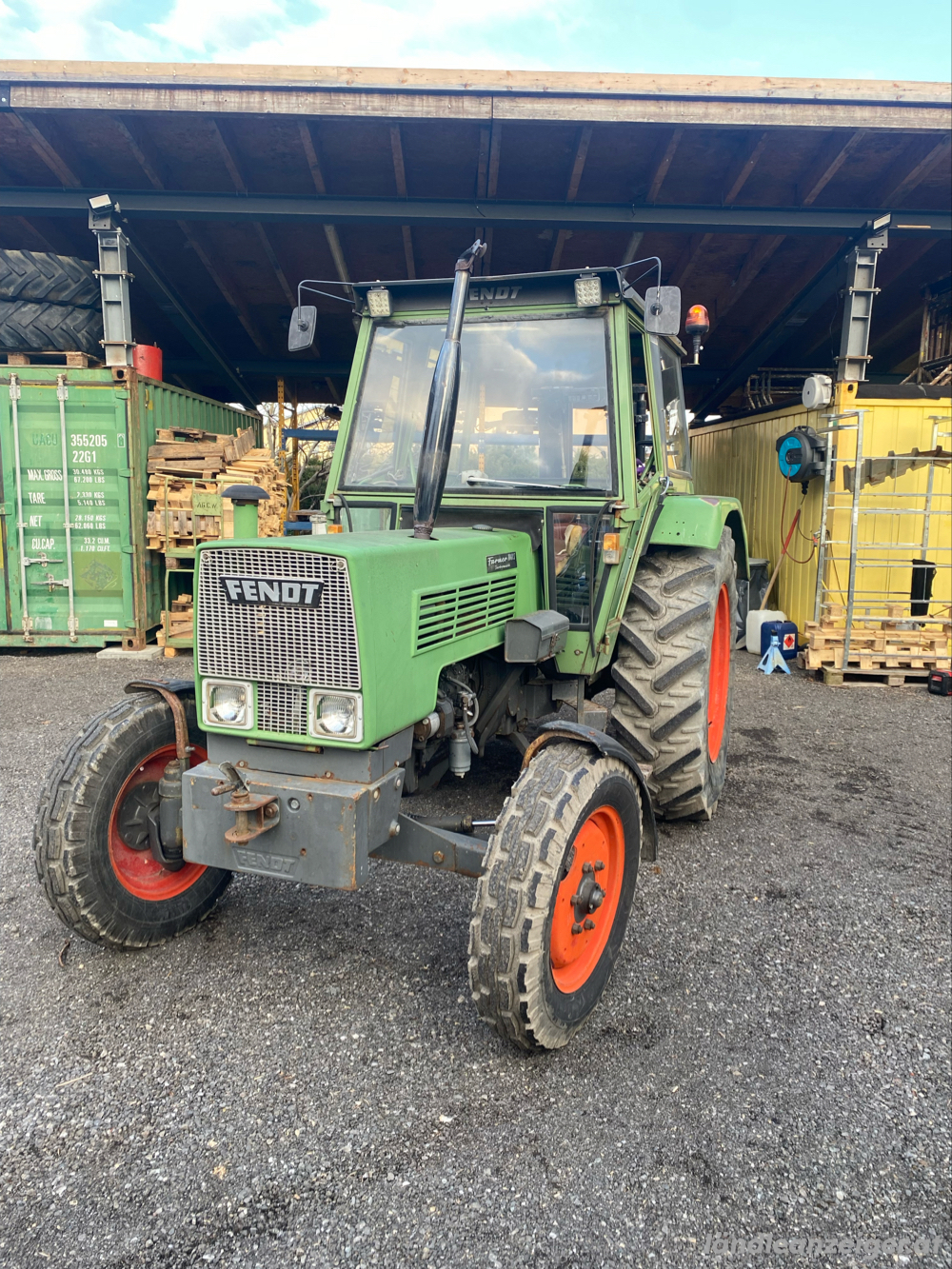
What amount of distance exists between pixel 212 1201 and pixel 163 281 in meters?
9.82

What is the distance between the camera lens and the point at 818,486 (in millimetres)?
8461

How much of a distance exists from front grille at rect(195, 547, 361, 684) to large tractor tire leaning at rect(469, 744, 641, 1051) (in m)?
0.62

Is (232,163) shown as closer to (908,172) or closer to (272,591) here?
(908,172)

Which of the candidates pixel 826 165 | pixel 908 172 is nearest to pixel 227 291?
pixel 826 165

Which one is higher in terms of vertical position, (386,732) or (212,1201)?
(386,732)

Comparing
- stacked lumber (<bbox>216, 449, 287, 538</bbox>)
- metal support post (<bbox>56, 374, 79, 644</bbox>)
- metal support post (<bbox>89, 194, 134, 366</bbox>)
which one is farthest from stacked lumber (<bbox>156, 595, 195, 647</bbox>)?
metal support post (<bbox>89, 194, 134, 366</bbox>)

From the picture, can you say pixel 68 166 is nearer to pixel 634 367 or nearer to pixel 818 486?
pixel 634 367

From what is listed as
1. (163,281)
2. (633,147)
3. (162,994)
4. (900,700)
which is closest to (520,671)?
(162,994)

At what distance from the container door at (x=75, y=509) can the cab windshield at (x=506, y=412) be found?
5.50m

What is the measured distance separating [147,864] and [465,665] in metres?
1.32

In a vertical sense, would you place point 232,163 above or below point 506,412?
above

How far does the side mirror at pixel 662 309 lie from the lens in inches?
122

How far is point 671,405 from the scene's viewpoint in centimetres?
441

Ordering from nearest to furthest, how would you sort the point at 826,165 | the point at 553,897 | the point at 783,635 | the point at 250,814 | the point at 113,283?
the point at 553,897
the point at 250,814
the point at 826,165
the point at 113,283
the point at 783,635
